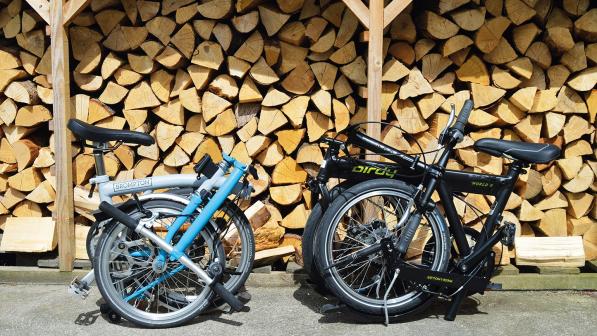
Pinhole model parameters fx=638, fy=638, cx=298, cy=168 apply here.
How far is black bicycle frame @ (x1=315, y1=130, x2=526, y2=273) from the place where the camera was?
3455mm

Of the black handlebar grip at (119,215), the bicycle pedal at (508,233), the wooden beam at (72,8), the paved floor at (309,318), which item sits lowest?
the paved floor at (309,318)

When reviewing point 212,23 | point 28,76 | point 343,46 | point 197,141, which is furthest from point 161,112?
point 343,46

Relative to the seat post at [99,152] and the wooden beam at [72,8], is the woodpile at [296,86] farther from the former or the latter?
the seat post at [99,152]

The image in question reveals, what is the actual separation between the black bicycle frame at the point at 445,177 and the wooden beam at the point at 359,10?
701mm

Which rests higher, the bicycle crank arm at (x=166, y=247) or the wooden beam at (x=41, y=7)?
the wooden beam at (x=41, y=7)

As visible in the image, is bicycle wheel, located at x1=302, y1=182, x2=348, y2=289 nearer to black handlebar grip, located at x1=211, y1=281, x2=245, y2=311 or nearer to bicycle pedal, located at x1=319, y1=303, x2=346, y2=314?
bicycle pedal, located at x1=319, y1=303, x2=346, y2=314

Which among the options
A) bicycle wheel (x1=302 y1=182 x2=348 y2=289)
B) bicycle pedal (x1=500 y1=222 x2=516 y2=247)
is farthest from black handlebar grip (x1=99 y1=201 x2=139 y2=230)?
bicycle pedal (x1=500 y1=222 x2=516 y2=247)

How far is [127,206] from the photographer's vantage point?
3.42 metres

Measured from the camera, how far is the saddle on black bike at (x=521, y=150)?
3.42 meters

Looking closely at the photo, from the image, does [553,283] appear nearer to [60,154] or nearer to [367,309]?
[367,309]

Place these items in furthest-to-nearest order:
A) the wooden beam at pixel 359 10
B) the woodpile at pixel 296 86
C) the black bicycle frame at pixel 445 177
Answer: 1. the woodpile at pixel 296 86
2. the wooden beam at pixel 359 10
3. the black bicycle frame at pixel 445 177

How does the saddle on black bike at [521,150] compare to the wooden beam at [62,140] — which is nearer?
the saddle on black bike at [521,150]

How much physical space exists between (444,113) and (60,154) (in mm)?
2453

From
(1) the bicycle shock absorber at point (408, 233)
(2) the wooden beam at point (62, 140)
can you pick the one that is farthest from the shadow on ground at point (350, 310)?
(2) the wooden beam at point (62, 140)
